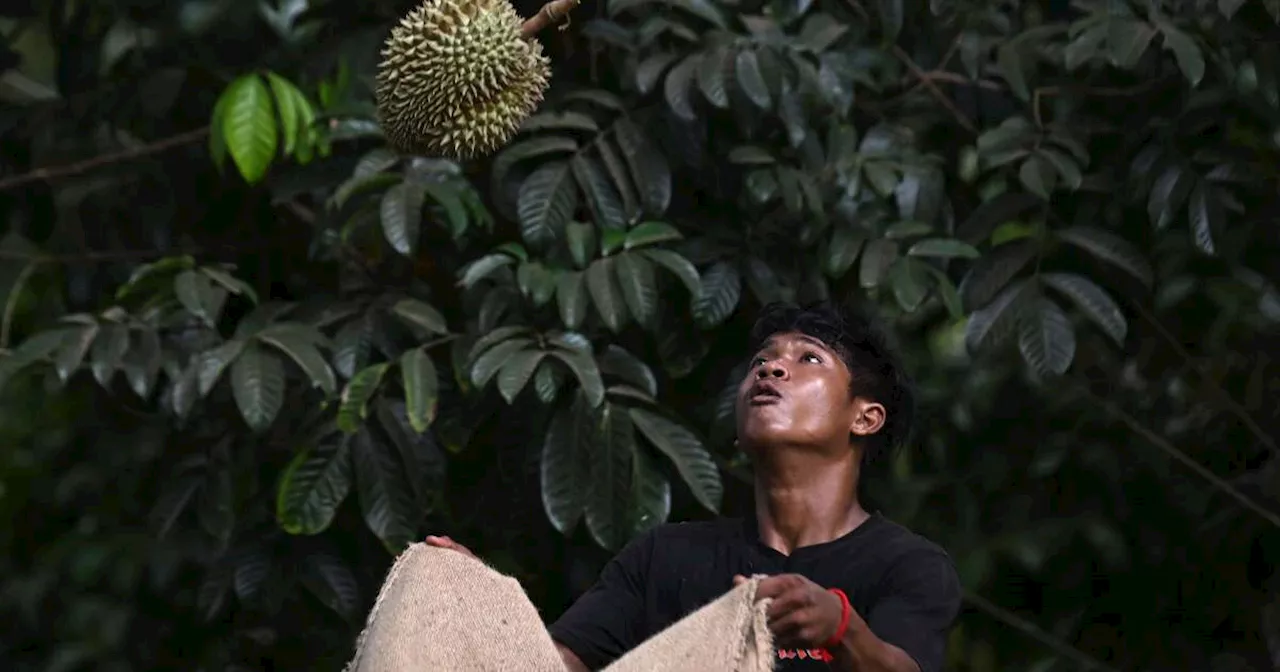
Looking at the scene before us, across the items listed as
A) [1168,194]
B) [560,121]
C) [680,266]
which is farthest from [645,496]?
[1168,194]

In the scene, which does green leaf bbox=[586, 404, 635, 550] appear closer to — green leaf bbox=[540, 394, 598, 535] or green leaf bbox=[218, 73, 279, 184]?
green leaf bbox=[540, 394, 598, 535]

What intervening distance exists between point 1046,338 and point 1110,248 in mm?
217

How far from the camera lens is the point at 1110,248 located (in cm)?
291

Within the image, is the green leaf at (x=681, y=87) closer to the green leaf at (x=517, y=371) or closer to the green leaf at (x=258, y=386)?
→ the green leaf at (x=517, y=371)

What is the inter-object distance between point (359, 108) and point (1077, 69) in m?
1.05

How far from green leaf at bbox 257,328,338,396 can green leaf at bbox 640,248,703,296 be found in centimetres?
44

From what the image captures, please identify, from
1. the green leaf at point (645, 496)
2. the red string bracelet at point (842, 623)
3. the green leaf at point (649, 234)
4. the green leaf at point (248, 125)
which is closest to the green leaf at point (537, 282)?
the green leaf at point (649, 234)

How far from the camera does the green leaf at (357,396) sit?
2691 millimetres

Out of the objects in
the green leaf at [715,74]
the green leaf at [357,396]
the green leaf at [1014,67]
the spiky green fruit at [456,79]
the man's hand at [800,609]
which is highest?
the spiky green fruit at [456,79]

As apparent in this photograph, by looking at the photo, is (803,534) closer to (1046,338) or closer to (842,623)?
(842,623)

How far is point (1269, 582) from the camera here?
10.3 feet

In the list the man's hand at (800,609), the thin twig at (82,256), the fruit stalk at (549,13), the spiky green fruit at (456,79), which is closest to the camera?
the man's hand at (800,609)

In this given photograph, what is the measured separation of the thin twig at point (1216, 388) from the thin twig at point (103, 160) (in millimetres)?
1454

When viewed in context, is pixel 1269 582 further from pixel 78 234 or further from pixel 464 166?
pixel 78 234
